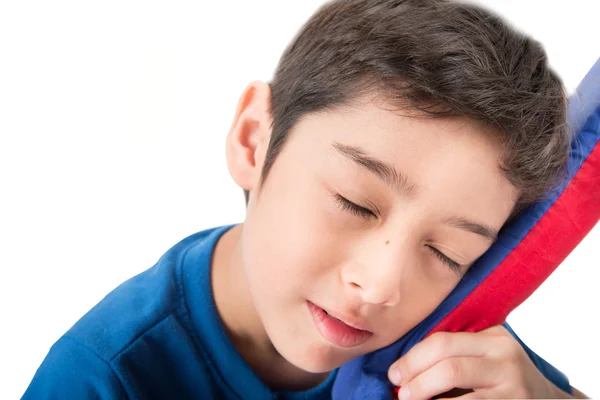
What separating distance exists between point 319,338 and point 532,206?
0.30 metres

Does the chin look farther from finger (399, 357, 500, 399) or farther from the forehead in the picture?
the forehead

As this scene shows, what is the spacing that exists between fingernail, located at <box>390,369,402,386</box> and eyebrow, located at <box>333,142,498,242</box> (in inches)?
9.6

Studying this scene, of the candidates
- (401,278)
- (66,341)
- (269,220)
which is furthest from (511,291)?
(66,341)

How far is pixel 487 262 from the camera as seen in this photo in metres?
0.86

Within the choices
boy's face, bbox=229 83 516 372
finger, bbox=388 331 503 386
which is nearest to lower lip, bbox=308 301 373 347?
boy's face, bbox=229 83 516 372

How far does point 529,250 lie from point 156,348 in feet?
1.56

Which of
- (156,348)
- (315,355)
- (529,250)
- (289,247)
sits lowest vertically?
(156,348)

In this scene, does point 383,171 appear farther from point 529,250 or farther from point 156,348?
point 156,348

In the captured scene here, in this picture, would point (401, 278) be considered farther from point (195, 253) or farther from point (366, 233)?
point (195, 253)

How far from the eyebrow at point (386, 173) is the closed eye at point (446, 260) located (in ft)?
0.14

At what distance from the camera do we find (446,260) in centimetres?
78

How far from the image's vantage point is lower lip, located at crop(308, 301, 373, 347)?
2.61 feet

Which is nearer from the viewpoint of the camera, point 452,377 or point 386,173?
point 386,173

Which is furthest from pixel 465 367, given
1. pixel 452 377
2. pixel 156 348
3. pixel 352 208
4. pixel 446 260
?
pixel 156 348
